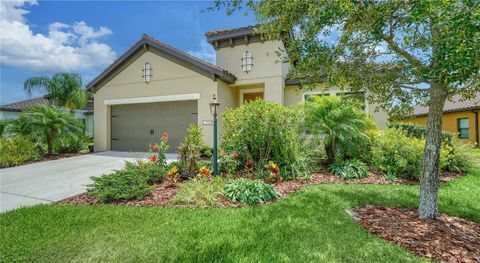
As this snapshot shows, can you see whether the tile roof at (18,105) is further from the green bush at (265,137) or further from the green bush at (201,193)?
the green bush at (201,193)

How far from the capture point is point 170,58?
10.9m

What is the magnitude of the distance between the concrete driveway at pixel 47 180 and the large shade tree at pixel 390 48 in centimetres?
531

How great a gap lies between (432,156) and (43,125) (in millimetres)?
13213

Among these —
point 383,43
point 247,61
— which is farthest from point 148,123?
point 383,43

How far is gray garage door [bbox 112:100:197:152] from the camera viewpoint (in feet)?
35.6

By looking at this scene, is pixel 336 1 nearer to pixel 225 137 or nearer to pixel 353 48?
pixel 353 48

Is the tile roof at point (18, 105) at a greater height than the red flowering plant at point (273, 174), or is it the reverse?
the tile roof at point (18, 105)

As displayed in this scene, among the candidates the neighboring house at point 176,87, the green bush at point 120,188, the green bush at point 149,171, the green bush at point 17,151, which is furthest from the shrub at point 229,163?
the green bush at point 17,151

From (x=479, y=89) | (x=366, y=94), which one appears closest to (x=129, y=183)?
(x=366, y=94)

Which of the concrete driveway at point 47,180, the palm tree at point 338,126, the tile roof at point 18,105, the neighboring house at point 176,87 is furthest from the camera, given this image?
the tile roof at point 18,105

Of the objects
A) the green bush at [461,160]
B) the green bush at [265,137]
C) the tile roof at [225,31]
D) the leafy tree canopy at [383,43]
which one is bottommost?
the green bush at [461,160]

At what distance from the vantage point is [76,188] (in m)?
5.65

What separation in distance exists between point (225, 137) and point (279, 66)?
5340 mm

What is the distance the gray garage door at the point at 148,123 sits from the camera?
10.9 m
